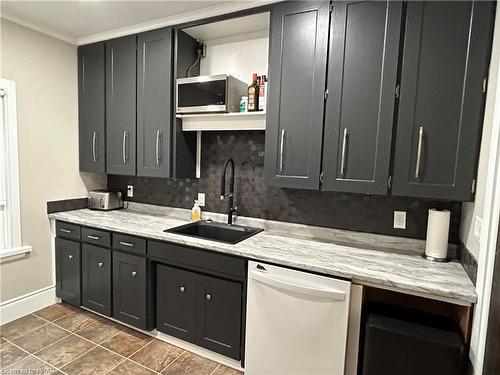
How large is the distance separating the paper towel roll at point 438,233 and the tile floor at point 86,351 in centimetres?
159

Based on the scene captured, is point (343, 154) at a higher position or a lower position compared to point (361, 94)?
lower

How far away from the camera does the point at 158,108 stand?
2525mm

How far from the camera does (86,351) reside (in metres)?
2.21

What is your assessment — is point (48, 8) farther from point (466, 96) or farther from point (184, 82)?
point (466, 96)

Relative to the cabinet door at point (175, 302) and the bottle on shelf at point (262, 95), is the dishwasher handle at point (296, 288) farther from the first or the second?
the bottle on shelf at point (262, 95)

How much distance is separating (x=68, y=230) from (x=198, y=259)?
5.03 ft

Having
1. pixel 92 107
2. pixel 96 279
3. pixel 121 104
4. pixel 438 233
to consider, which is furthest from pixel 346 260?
pixel 92 107

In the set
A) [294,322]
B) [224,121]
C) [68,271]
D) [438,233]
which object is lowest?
[68,271]

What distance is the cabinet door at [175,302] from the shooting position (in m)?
2.13

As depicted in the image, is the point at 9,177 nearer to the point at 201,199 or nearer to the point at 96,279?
the point at 96,279

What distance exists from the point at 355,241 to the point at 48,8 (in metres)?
3.03

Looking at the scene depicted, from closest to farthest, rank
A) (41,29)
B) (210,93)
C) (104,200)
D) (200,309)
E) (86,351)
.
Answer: (200,309), (86,351), (210,93), (41,29), (104,200)

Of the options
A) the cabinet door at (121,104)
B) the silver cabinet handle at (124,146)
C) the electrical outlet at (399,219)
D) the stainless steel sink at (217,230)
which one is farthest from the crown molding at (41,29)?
the electrical outlet at (399,219)

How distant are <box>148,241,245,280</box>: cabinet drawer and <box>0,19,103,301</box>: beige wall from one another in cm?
139
